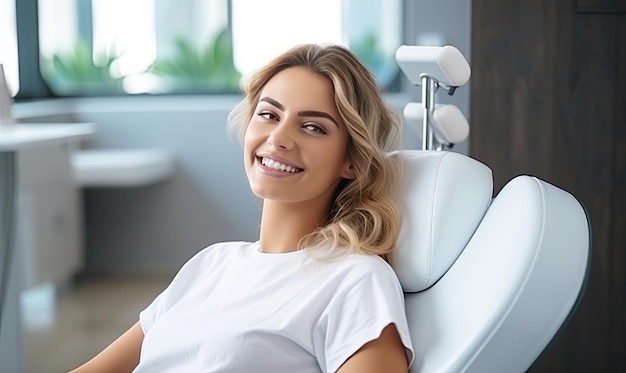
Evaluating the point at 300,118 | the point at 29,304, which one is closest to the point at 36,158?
the point at 29,304

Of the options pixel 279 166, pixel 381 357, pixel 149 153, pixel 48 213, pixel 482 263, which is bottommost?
pixel 48 213

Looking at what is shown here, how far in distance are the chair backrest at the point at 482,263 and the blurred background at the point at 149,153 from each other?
4.02 ft

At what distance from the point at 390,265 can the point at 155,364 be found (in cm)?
39

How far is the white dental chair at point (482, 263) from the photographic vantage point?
1.11 metres

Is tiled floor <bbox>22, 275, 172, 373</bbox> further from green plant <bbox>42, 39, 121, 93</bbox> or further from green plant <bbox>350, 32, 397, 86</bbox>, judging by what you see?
green plant <bbox>350, 32, 397, 86</bbox>

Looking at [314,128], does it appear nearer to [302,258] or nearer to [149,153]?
[302,258]

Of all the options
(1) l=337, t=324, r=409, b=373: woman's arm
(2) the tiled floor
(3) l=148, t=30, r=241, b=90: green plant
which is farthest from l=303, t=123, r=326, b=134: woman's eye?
(3) l=148, t=30, r=241, b=90: green plant

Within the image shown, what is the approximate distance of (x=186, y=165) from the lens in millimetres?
4520

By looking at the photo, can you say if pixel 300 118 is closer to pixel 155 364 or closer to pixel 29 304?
pixel 155 364

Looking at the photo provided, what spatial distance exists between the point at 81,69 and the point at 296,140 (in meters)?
3.67

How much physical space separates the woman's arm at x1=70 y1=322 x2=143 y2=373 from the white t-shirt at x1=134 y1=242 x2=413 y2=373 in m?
0.09

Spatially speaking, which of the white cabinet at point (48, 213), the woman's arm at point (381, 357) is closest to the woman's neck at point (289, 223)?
the woman's arm at point (381, 357)

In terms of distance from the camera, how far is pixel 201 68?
4816 millimetres

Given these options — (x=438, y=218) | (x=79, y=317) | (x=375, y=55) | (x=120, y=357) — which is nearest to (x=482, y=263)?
(x=438, y=218)
